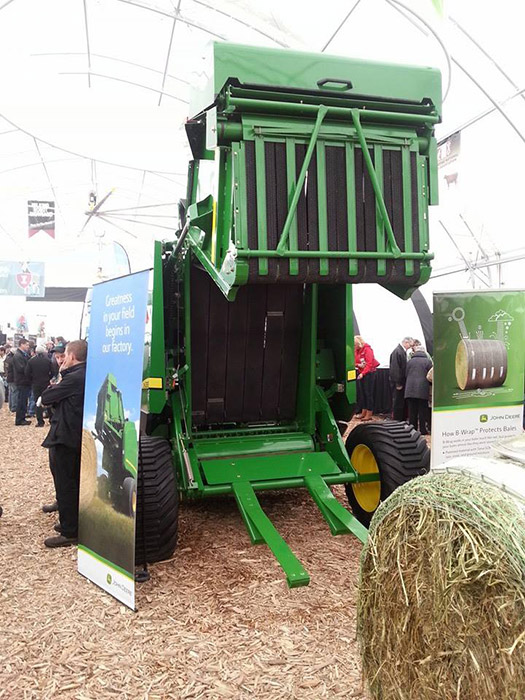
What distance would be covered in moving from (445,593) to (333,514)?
2639 millimetres

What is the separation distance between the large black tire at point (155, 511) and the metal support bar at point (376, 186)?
220 cm

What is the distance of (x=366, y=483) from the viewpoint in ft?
17.2

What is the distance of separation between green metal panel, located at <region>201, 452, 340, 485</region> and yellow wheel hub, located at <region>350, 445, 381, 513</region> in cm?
33

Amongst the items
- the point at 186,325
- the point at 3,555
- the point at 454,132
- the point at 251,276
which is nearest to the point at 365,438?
the point at 186,325

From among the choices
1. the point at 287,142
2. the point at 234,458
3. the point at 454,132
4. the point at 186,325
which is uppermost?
the point at 454,132

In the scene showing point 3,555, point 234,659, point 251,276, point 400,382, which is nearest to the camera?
point 234,659

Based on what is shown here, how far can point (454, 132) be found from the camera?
1292cm

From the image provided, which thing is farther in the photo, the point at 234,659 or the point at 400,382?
the point at 400,382

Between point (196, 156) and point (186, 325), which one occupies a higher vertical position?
point (196, 156)

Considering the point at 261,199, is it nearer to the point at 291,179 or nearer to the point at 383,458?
the point at 291,179

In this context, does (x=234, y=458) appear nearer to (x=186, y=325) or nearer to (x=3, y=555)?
(x=186, y=325)

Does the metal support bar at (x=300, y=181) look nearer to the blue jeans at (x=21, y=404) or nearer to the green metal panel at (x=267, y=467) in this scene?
the green metal panel at (x=267, y=467)

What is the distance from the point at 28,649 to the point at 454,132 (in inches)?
497

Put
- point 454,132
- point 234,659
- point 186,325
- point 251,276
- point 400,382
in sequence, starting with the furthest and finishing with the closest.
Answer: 1. point 454,132
2. point 400,382
3. point 186,325
4. point 251,276
5. point 234,659
